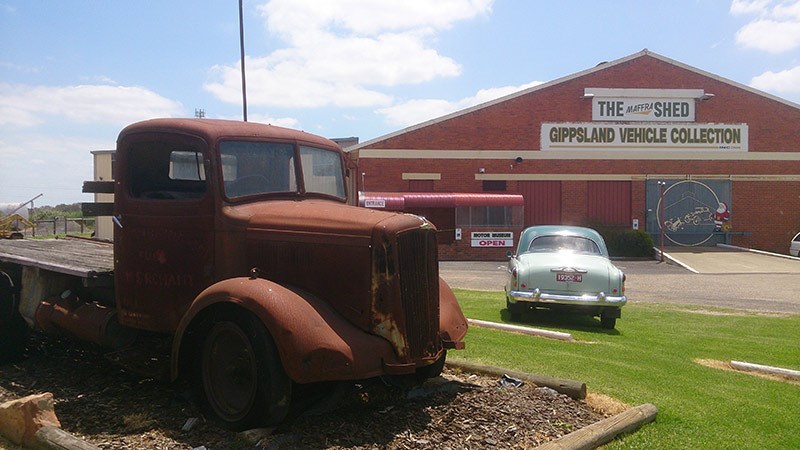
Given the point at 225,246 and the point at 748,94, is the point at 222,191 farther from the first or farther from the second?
the point at 748,94

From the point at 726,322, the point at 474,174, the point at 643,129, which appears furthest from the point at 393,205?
the point at 726,322

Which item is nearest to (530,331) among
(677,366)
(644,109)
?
(677,366)

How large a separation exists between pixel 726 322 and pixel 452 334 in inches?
356

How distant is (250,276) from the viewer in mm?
4977

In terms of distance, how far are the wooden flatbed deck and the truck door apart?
0.50 m

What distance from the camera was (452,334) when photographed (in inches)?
219

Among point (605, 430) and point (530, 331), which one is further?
point (530, 331)

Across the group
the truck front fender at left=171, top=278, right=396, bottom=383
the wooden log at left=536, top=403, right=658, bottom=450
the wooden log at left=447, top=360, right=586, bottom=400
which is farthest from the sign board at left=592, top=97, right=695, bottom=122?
the truck front fender at left=171, top=278, right=396, bottom=383

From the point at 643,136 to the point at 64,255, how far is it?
2996 cm

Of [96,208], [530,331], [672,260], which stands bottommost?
[672,260]

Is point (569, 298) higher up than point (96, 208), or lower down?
lower down

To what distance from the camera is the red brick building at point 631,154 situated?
31938 millimetres

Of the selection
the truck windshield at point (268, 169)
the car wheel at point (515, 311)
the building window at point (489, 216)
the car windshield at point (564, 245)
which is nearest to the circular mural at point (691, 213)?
the building window at point (489, 216)

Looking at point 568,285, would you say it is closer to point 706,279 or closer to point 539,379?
point 539,379
